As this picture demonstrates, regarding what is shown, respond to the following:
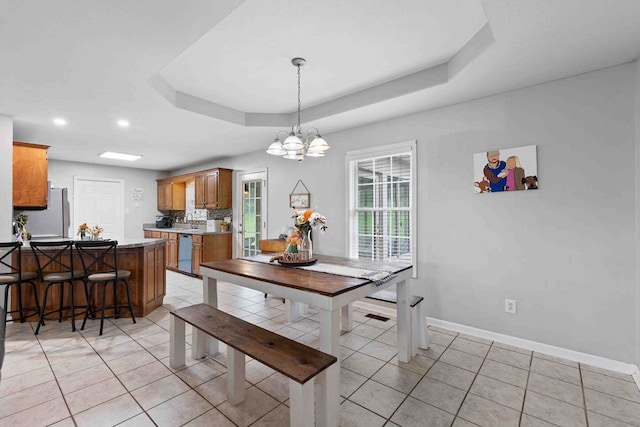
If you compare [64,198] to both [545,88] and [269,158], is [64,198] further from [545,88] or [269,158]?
[545,88]

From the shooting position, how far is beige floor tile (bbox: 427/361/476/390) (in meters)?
2.26

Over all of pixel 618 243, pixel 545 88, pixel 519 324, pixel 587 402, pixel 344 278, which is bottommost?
pixel 587 402

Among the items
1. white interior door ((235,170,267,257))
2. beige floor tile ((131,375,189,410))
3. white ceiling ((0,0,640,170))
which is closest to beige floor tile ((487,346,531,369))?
white ceiling ((0,0,640,170))

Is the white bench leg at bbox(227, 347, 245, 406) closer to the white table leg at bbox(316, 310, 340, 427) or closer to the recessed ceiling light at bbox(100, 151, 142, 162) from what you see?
the white table leg at bbox(316, 310, 340, 427)

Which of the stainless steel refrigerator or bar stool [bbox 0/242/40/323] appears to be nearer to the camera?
bar stool [bbox 0/242/40/323]

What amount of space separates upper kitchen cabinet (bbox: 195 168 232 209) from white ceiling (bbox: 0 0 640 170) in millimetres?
2100

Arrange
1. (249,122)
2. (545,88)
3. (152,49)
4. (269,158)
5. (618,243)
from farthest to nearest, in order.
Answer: (269,158)
(249,122)
(545,88)
(618,243)
(152,49)

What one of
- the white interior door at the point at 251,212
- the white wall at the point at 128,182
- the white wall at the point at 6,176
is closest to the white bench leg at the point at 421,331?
the white interior door at the point at 251,212

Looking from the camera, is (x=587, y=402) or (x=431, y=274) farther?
(x=431, y=274)

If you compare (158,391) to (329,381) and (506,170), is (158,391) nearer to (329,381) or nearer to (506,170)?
(329,381)

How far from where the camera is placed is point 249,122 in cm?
409

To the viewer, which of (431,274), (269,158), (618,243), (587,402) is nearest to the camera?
(587,402)

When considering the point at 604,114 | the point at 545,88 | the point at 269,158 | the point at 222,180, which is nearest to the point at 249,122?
the point at 269,158

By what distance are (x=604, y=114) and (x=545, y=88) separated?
50 cm
